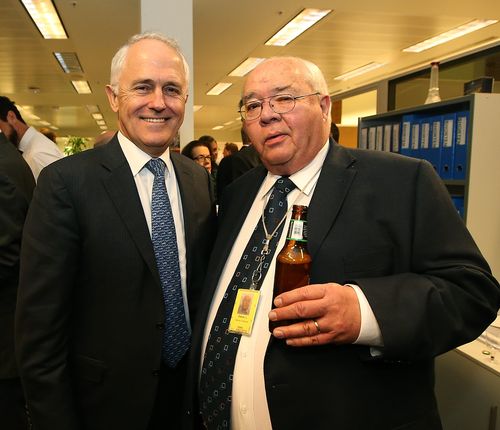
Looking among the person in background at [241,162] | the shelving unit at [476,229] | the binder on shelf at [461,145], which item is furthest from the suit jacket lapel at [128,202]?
the person in background at [241,162]

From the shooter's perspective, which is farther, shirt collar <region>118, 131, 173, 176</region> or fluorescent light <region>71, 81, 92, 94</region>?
fluorescent light <region>71, 81, 92, 94</region>

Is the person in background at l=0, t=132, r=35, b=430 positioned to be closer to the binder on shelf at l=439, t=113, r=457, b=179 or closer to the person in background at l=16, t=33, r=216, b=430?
the person in background at l=16, t=33, r=216, b=430

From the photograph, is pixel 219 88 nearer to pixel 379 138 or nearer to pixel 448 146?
pixel 379 138

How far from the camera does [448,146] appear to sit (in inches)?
97.0

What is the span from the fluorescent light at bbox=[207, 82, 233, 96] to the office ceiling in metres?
0.25

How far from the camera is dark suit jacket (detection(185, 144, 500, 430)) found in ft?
3.39

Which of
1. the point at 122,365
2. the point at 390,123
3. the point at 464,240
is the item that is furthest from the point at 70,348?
the point at 390,123

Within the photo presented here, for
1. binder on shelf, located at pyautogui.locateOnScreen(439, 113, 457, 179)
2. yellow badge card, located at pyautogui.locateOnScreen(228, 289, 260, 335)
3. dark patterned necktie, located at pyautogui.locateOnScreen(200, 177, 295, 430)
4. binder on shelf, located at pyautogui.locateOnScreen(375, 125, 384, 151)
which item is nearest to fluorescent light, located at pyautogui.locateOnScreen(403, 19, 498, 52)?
binder on shelf, located at pyautogui.locateOnScreen(375, 125, 384, 151)

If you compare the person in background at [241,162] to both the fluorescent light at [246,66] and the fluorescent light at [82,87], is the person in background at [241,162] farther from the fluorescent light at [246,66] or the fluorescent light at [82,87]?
the fluorescent light at [82,87]

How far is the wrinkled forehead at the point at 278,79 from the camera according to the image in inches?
50.9

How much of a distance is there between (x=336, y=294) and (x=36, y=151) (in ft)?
10.7

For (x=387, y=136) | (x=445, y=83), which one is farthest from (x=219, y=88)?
(x=387, y=136)

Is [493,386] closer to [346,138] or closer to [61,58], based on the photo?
[61,58]

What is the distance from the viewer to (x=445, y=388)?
1968 mm
